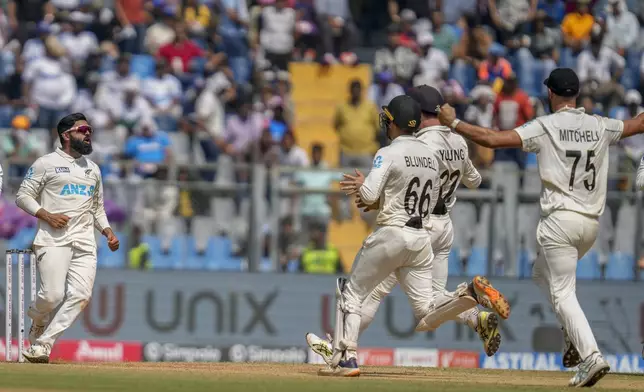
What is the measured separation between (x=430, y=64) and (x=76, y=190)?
35.8 feet

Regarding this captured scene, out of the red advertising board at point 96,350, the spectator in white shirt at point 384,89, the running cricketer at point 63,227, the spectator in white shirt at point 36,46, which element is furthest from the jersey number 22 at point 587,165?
the spectator in white shirt at point 36,46

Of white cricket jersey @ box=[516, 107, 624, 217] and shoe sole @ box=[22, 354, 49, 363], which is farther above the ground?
white cricket jersey @ box=[516, 107, 624, 217]

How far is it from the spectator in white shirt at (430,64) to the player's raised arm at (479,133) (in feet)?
37.1

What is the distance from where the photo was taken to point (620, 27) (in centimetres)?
2442

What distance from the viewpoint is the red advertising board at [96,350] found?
18703mm

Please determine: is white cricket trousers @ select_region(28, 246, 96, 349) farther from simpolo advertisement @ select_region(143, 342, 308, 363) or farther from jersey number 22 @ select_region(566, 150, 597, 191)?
simpolo advertisement @ select_region(143, 342, 308, 363)

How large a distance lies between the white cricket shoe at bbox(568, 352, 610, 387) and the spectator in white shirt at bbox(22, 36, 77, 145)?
474 inches

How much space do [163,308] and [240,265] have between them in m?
1.17

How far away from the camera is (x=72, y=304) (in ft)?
43.9

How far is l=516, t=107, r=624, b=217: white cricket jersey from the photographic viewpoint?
1182 centimetres

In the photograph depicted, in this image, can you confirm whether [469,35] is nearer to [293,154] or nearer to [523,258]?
[293,154]

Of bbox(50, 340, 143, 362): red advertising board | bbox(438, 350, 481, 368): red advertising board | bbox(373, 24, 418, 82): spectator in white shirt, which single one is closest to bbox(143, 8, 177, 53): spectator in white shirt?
bbox(373, 24, 418, 82): spectator in white shirt

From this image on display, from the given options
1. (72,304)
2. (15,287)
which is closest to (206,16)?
(15,287)

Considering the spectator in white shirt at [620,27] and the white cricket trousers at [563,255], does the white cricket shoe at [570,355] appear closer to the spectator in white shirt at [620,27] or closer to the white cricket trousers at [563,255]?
the white cricket trousers at [563,255]
